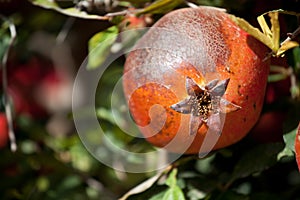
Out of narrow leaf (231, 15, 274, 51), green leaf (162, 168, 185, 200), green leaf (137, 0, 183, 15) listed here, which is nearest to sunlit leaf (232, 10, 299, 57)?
narrow leaf (231, 15, 274, 51)

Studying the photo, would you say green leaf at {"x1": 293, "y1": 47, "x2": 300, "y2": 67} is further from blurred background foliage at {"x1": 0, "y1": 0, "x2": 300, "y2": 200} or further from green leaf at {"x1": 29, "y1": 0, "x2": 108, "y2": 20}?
green leaf at {"x1": 29, "y1": 0, "x2": 108, "y2": 20}

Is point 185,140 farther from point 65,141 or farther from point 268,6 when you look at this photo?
point 65,141

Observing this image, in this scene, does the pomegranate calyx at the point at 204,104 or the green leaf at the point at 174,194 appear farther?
the green leaf at the point at 174,194

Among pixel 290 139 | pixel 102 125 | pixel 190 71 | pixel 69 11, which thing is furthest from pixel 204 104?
pixel 102 125

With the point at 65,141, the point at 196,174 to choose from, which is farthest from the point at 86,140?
the point at 196,174

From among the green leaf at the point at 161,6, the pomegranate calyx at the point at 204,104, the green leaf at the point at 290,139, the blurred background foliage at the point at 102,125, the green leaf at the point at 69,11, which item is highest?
the green leaf at the point at 161,6

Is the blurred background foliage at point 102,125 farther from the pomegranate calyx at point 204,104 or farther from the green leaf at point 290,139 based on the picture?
the pomegranate calyx at point 204,104

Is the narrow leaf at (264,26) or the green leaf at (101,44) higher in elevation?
the narrow leaf at (264,26)

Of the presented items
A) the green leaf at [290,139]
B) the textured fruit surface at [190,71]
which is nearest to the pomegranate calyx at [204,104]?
the textured fruit surface at [190,71]
